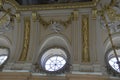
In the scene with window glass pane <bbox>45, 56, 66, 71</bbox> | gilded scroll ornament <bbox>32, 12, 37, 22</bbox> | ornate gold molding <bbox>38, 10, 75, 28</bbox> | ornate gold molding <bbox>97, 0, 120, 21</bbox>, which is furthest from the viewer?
gilded scroll ornament <bbox>32, 12, 37, 22</bbox>

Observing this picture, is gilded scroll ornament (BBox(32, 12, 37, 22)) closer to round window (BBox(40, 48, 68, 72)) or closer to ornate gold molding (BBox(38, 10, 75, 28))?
ornate gold molding (BBox(38, 10, 75, 28))

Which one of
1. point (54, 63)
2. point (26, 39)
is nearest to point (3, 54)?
point (26, 39)

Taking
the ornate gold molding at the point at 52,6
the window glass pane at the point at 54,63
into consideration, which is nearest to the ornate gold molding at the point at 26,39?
the ornate gold molding at the point at 52,6

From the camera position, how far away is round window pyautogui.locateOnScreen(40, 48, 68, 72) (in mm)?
14656

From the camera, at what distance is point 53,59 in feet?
49.9

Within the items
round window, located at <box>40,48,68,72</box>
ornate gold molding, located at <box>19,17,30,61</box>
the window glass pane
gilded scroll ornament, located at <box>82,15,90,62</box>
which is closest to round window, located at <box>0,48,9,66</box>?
ornate gold molding, located at <box>19,17,30,61</box>

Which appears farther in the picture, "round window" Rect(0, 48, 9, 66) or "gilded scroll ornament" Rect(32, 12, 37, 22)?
"round window" Rect(0, 48, 9, 66)

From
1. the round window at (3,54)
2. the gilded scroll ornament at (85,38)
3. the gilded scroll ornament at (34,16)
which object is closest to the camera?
the gilded scroll ornament at (85,38)

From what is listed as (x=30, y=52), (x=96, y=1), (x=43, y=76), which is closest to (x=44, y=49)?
(x=30, y=52)

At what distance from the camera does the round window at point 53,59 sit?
14.7 meters

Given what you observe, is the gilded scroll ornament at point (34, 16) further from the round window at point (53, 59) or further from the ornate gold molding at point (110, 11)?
the ornate gold molding at point (110, 11)

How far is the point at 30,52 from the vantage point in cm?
1461

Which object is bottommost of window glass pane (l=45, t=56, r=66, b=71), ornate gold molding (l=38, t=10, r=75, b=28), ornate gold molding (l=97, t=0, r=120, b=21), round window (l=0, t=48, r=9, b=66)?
window glass pane (l=45, t=56, r=66, b=71)

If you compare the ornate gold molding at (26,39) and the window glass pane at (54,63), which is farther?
the window glass pane at (54,63)
